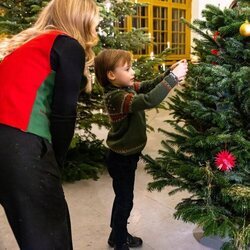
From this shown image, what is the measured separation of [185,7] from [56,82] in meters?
8.61

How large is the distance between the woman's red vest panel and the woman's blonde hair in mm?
97

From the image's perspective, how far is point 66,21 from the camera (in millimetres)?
1230

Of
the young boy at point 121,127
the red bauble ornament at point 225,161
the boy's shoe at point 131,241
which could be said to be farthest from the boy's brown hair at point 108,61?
the boy's shoe at point 131,241

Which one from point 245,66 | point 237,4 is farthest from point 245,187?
point 237,4

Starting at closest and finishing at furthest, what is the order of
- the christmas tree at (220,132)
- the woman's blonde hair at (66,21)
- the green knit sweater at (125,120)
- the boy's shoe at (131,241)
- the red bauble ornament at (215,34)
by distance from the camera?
the woman's blonde hair at (66,21), the christmas tree at (220,132), the red bauble ornament at (215,34), the green knit sweater at (125,120), the boy's shoe at (131,241)

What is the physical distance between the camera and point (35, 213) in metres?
1.13

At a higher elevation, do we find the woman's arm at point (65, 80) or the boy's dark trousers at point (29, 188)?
the woman's arm at point (65, 80)

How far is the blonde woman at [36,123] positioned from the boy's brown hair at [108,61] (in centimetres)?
59

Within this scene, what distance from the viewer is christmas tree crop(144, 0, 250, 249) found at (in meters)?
1.40

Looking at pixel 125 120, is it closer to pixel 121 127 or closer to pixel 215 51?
pixel 121 127

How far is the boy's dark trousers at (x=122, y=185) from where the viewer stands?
71.4 inches

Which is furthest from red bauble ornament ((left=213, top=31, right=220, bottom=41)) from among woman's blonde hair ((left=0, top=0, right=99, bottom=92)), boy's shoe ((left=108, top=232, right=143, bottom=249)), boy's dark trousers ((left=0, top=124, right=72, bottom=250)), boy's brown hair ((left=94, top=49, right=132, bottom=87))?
boy's shoe ((left=108, top=232, right=143, bottom=249))

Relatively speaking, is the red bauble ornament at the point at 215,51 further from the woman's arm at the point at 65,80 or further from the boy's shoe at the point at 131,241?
the boy's shoe at the point at 131,241

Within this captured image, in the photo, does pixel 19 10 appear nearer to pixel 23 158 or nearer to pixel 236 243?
pixel 23 158
